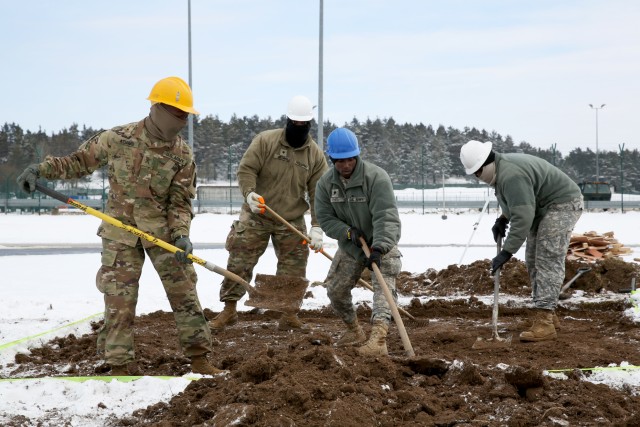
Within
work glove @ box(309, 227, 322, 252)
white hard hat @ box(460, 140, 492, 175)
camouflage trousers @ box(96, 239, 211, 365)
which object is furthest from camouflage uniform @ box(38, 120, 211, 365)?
white hard hat @ box(460, 140, 492, 175)

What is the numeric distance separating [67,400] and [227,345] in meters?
2.30

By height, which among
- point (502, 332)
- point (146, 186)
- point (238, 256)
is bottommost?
point (502, 332)

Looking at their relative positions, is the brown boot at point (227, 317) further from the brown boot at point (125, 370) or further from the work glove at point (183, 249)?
the work glove at point (183, 249)

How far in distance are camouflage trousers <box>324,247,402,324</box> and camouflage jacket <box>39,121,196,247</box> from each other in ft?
5.28

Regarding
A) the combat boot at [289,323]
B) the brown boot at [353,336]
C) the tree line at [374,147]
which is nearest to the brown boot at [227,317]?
the combat boot at [289,323]

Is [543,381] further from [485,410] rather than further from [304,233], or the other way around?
[304,233]

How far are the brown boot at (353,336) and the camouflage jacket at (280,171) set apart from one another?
53.6 inches

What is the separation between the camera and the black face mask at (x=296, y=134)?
7.84 metres

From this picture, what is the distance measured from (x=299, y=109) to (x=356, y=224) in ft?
5.98

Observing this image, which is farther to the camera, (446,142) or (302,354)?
(446,142)

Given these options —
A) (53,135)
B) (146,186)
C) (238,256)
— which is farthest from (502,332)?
(53,135)

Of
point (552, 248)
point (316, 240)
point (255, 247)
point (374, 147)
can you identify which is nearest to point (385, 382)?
point (316, 240)

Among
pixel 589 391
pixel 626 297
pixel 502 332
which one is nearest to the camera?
pixel 589 391

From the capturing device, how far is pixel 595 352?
635cm
